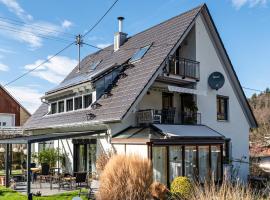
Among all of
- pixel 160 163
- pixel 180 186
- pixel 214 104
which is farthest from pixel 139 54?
pixel 180 186

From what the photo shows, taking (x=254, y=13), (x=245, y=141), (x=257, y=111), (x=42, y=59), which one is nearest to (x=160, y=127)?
(x=254, y=13)

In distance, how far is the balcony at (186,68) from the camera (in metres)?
20.9

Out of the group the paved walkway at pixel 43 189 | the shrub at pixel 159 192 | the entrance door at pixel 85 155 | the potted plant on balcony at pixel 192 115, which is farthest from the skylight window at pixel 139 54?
the shrub at pixel 159 192

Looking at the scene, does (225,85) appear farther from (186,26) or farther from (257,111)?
(257,111)

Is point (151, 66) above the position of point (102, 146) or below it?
above

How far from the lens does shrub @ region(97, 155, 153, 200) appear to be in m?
12.0

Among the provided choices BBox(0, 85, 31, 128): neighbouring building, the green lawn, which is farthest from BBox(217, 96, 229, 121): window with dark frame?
BBox(0, 85, 31, 128): neighbouring building

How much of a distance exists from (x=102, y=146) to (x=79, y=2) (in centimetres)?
754

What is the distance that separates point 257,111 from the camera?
217 feet

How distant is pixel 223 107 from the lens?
936 inches

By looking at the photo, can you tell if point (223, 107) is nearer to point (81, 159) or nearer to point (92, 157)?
point (92, 157)

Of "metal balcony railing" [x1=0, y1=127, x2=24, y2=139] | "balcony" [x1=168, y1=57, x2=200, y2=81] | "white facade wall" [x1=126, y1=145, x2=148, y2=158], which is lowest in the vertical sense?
"white facade wall" [x1=126, y1=145, x2=148, y2=158]

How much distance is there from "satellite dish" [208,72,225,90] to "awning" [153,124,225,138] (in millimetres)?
2775

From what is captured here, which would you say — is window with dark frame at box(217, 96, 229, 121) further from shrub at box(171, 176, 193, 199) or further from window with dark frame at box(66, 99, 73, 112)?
window with dark frame at box(66, 99, 73, 112)
